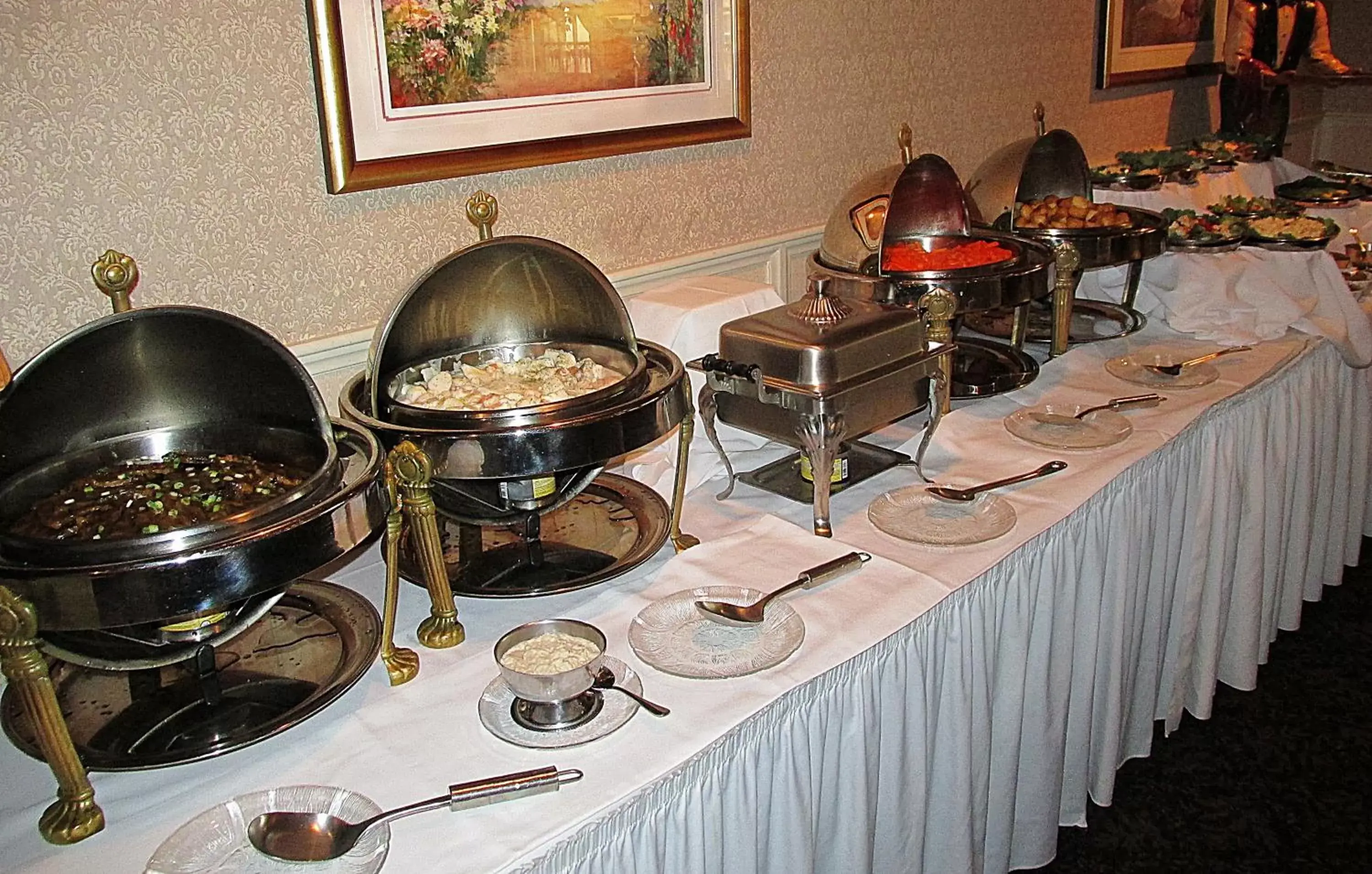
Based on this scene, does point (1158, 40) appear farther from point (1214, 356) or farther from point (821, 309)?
point (821, 309)

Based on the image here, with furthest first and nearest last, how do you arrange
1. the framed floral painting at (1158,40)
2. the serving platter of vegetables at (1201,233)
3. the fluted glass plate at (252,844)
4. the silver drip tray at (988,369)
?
1. the framed floral painting at (1158,40)
2. the serving platter of vegetables at (1201,233)
3. the silver drip tray at (988,369)
4. the fluted glass plate at (252,844)

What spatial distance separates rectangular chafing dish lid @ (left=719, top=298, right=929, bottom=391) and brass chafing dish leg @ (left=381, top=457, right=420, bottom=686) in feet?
1.74

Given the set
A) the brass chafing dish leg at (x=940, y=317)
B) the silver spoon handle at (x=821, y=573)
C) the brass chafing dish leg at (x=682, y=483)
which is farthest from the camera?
the brass chafing dish leg at (x=940, y=317)

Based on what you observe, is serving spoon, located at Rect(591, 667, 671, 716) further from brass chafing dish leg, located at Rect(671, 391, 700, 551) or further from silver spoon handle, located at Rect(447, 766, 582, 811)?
brass chafing dish leg, located at Rect(671, 391, 700, 551)

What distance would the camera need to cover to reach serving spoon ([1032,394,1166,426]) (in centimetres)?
167

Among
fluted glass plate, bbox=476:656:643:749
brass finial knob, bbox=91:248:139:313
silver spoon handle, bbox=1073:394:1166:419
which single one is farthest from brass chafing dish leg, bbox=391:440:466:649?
silver spoon handle, bbox=1073:394:1166:419

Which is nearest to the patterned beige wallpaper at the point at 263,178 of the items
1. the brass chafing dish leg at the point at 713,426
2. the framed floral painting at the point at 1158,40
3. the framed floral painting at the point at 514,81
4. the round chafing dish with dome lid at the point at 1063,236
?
the framed floral painting at the point at 514,81

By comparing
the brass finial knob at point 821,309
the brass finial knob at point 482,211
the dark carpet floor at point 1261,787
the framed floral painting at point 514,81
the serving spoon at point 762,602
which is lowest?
the dark carpet floor at point 1261,787

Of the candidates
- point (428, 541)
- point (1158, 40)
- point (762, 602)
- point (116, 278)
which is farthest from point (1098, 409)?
point (1158, 40)

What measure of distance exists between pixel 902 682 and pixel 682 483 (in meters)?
0.37

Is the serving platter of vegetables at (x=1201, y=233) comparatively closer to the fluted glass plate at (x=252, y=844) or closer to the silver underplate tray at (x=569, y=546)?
the silver underplate tray at (x=569, y=546)

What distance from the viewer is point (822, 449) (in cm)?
132

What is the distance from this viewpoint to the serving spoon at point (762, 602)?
1.10m

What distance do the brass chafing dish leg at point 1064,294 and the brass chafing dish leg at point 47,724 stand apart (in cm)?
168
